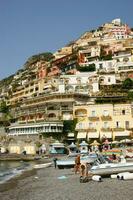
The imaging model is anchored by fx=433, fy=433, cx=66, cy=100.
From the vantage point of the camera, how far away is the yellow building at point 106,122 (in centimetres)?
7331

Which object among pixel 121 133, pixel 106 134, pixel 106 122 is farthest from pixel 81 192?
pixel 106 122

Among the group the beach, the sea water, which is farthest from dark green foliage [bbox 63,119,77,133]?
the beach

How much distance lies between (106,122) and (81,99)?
44.1 ft

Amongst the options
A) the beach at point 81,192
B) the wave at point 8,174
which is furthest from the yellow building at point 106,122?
the beach at point 81,192

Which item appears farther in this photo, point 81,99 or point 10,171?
point 81,99

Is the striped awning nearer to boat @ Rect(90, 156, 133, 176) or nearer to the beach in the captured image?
boat @ Rect(90, 156, 133, 176)

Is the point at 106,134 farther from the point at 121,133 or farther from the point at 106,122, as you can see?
the point at 121,133

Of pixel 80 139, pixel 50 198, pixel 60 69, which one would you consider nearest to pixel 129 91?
pixel 80 139

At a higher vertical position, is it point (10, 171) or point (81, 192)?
point (81, 192)

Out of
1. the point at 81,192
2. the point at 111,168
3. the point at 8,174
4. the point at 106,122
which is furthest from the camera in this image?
the point at 106,122

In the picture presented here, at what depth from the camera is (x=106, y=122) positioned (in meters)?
74.7

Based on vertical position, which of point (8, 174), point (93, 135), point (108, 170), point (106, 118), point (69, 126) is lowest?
point (8, 174)

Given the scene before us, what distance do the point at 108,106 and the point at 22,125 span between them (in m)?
18.6

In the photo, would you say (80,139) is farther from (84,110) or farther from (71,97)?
(71,97)
